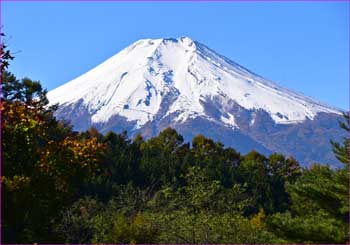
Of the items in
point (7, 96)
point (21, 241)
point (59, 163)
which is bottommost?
point (21, 241)

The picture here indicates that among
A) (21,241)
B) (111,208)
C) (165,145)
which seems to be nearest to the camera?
(21,241)

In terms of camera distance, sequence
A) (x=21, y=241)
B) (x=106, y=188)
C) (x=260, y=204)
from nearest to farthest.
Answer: (x=21, y=241)
(x=106, y=188)
(x=260, y=204)

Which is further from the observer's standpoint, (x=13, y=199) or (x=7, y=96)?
(x=7, y=96)

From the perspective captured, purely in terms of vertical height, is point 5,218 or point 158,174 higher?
point 158,174

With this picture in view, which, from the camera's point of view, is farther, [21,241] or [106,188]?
[106,188]

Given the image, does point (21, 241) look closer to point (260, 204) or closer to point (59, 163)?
point (59, 163)

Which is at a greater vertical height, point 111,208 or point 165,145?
point 165,145

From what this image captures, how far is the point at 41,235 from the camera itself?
34.2 feet

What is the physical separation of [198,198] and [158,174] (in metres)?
25.9

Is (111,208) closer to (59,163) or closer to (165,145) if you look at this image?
(59,163)

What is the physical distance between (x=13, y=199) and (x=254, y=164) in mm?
42159

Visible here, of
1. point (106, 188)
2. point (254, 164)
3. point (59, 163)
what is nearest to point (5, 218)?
point (59, 163)

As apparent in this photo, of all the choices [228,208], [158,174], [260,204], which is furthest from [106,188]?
[228,208]

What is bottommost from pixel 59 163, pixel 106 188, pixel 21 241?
pixel 21 241
